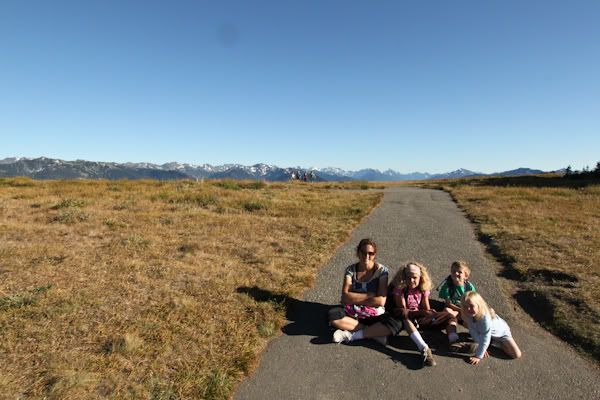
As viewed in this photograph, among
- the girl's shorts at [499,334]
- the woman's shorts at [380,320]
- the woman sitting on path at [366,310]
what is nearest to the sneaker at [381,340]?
the woman sitting on path at [366,310]

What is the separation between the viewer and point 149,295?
7453 millimetres

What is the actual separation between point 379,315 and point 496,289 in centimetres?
401

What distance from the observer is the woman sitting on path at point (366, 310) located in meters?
6.23

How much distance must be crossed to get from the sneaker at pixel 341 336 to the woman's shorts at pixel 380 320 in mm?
323

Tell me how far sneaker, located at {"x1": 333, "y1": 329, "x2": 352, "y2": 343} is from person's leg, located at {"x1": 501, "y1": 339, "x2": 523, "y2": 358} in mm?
2566

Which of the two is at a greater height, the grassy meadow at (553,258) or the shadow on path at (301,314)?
the grassy meadow at (553,258)

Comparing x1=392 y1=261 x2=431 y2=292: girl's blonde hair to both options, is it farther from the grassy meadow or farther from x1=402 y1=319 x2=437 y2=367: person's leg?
the grassy meadow

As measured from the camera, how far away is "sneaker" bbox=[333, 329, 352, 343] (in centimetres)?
614

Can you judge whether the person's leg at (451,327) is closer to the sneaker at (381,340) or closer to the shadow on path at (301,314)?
the sneaker at (381,340)

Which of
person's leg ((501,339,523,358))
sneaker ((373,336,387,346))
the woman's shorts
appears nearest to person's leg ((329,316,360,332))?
the woman's shorts

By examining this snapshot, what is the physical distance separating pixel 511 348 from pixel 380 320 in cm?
213

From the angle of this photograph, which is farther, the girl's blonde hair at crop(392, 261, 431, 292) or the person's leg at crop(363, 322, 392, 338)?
the girl's blonde hair at crop(392, 261, 431, 292)

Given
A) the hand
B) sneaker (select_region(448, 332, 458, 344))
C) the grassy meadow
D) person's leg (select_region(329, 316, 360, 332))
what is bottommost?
the hand

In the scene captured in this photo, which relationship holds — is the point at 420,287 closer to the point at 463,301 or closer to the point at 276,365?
the point at 463,301
